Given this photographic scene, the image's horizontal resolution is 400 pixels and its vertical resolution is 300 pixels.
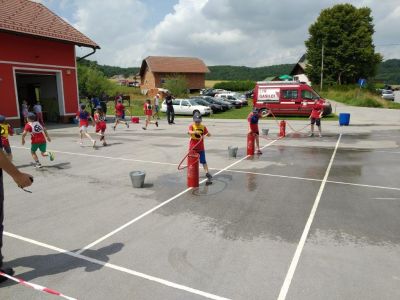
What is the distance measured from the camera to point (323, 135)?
17.5 m

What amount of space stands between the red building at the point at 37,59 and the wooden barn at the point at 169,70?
144 ft

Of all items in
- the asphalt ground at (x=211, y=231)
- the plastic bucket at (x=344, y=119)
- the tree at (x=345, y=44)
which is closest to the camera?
the asphalt ground at (x=211, y=231)

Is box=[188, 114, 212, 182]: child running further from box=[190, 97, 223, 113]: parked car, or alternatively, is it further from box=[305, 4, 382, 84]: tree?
box=[305, 4, 382, 84]: tree

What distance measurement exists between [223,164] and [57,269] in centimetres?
694

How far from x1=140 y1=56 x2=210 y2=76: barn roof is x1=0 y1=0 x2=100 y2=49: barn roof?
45025 millimetres

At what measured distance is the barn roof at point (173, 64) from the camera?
226 ft

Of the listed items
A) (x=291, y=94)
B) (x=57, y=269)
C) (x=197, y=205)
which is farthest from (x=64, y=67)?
(x=57, y=269)

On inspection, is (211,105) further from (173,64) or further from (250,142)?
(173,64)

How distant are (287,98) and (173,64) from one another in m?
48.1

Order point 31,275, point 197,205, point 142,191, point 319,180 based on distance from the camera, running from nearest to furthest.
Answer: point 31,275, point 197,205, point 142,191, point 319,180

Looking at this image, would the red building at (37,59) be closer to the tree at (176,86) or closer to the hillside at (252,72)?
the tree at (176,86)

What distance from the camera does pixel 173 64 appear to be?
70.9 metres

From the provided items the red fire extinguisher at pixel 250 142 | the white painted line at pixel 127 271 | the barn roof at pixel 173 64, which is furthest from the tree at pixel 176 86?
the white painted line at pixel 127 271

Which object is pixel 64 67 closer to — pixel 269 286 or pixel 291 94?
pixel 291 94
